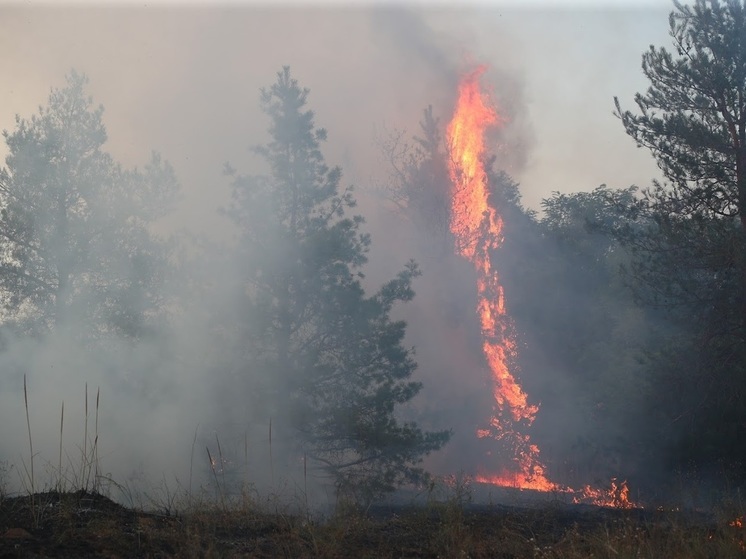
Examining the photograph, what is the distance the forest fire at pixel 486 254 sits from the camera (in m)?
25.3

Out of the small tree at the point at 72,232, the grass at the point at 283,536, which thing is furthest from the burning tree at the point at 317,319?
the grass at the point at 283,536

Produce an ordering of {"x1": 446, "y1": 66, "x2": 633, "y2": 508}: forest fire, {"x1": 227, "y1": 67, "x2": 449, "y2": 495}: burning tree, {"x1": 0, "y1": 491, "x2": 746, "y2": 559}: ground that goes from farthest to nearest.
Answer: {"x1": 446, "y1": 66, "x2": 633, "y2": 508}: forest fire < {"x1": 227, "y1": 67, "x2": 449, "y2": 495}: burning tree < {"x1": 0, "y1": 491, "x2": 746, "y2": 559}: ground

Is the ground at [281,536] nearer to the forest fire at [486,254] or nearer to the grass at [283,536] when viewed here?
the grass at [283,536]

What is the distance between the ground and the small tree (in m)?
10.6

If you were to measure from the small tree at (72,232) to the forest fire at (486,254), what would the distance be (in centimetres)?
1171

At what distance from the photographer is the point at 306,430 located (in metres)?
17.2

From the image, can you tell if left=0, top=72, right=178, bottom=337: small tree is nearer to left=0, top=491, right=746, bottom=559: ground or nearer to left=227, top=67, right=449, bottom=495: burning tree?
left=227, top=67, right=449, bottom=495: burning tree

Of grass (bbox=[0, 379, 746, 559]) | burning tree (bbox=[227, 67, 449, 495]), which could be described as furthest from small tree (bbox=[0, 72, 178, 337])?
grass (bbox=[0, 379, 746, 559])

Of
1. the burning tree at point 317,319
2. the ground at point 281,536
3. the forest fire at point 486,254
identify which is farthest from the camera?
the forest fire at point 486,254

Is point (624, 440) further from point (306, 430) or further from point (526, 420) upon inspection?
point (306, 430)

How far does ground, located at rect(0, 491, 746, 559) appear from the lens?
20.9 feet

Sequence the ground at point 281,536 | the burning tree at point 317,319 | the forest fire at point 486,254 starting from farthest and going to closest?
the forest fire at point 486,254
the burning tree at point 317,319
the ground at point 281,536

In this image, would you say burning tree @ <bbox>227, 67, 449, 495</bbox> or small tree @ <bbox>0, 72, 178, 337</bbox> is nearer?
burning tree @ <bbox>227, 67, 449, 495</bbox>

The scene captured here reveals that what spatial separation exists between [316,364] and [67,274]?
23.0 ft
